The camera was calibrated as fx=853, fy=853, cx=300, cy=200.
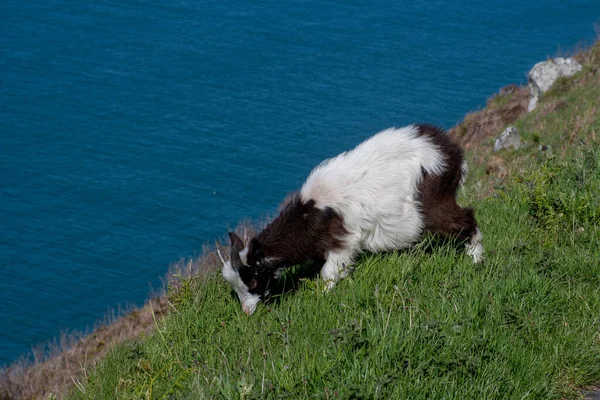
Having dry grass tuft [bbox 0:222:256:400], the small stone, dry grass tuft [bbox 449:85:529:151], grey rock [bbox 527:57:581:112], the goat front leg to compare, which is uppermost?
the goat front leg

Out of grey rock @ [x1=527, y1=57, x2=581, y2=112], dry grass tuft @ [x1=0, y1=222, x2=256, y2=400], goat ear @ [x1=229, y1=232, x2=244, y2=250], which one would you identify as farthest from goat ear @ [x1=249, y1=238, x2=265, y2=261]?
grey rock @ [x1=527, y1=57, x2=581, y2=112]

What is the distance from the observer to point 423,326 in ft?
19.4

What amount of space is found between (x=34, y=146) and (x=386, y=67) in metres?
20.4

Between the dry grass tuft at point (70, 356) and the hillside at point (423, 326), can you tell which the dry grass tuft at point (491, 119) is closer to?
the dry grass tuft at point (70, 356)

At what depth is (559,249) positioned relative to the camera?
7.67 metres

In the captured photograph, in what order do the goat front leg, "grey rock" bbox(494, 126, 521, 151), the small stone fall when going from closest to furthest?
the goat front leg → the small stone → "grey rock" bbox(494, 126, 521, 151)

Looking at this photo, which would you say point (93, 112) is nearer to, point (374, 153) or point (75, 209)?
point (75, 209)

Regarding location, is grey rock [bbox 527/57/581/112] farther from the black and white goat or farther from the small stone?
the black and white goat

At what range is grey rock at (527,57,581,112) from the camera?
93.6ft

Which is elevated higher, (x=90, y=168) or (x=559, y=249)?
(x=559, y=249)

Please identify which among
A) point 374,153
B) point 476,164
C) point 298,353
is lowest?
point 476,164

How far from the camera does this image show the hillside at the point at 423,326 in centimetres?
554

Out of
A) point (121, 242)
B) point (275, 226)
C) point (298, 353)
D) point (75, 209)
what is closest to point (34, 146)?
point (75, 209)

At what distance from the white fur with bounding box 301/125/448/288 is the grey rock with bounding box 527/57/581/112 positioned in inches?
818
